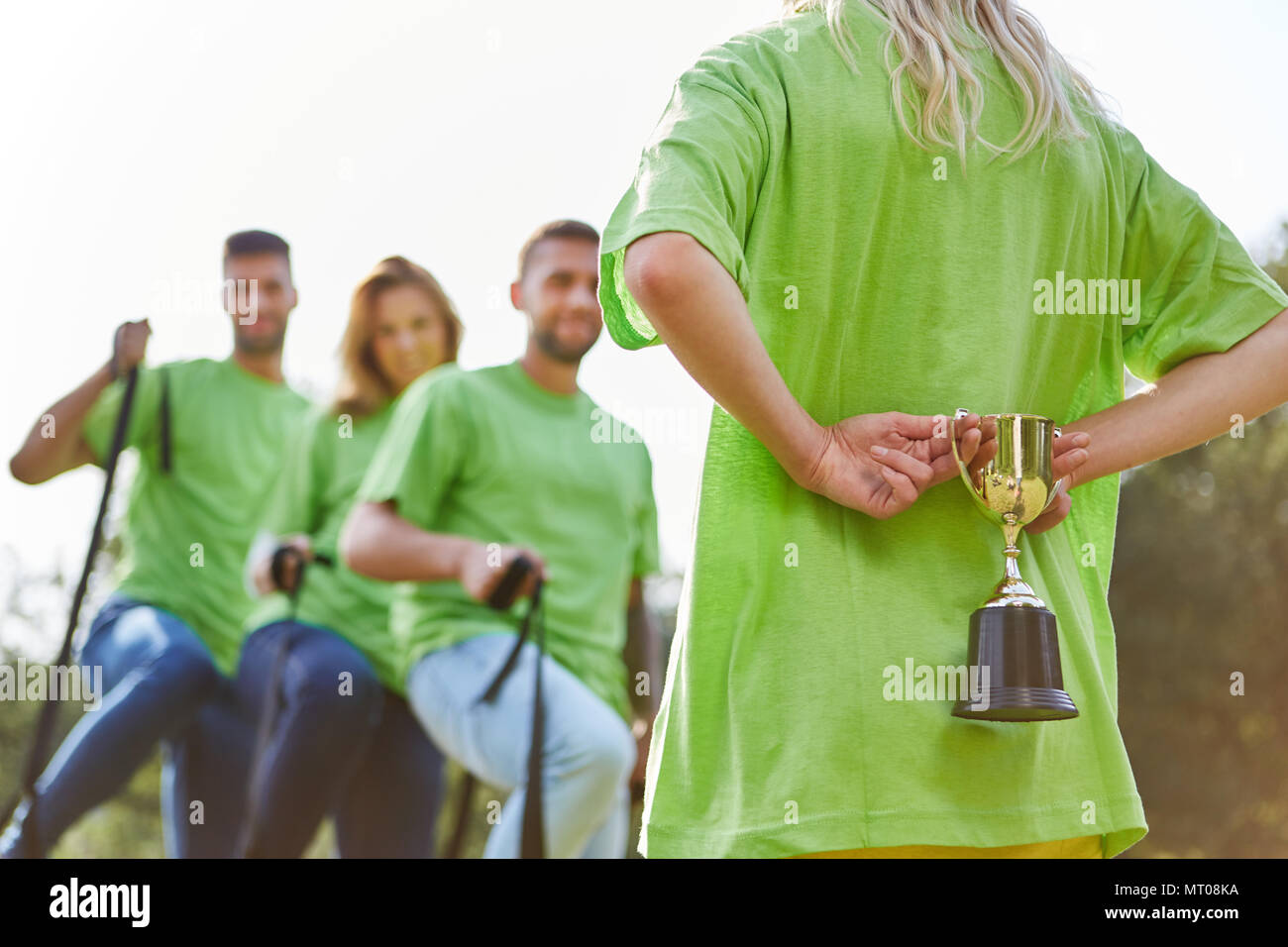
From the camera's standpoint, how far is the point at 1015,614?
1.05 m

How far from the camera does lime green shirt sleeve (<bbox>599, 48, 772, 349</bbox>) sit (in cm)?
104

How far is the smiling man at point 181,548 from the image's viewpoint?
123 inches

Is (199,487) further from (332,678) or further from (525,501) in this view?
(525,501)

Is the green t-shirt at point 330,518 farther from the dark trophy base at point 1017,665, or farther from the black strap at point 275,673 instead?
the dark trophy base at point 1017,665

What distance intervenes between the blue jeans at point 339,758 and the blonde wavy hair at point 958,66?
2.22 m

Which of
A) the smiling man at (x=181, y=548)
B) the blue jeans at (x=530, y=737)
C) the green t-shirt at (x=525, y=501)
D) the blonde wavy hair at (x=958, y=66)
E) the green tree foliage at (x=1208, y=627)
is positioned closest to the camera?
the blonde wavy hair at (x=958, y=66)

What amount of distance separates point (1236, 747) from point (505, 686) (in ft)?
43.8

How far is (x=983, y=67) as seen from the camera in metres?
1.20

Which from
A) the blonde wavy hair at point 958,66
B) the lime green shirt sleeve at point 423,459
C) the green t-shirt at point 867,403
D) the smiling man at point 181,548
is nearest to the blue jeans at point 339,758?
the smiling man at point 181,548

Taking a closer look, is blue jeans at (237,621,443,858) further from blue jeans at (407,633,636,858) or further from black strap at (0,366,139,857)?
black strap at (0,366,139,857)

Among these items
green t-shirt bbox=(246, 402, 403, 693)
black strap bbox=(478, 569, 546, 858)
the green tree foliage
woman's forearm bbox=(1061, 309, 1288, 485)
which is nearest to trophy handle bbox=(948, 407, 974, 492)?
woman's forearm bbox=(1061, 309, 1288, 485)

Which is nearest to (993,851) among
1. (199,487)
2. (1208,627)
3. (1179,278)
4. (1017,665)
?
(1017,665)
